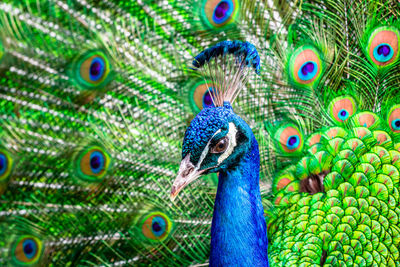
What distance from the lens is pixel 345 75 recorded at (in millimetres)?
1499

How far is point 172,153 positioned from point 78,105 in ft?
1.42

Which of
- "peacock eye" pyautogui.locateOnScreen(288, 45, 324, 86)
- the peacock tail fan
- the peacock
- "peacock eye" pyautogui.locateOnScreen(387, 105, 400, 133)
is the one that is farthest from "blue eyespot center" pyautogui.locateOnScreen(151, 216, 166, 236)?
"peacock eye" pyautogui.locateOnScreen(387, 105, 400, 133)

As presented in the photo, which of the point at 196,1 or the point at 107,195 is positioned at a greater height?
the point at 196,1

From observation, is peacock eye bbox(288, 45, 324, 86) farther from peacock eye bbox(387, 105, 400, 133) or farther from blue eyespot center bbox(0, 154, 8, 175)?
blue eyespot center bbox(0, 154, 8, 175)

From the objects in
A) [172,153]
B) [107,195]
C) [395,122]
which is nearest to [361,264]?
[395,122]

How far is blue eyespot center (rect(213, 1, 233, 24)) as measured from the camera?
4.95 feet

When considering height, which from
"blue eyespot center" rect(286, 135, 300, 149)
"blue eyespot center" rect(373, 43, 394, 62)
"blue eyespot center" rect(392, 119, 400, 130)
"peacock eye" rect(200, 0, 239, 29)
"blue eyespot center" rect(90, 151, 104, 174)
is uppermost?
"peacock eye" rect(200, 0, 239, 29)

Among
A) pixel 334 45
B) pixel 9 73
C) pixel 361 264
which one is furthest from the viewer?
pixel 9 73

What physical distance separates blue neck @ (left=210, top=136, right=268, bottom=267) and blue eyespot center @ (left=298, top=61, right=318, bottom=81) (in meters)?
0.61

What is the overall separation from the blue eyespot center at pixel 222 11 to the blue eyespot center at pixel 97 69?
1.59 ft

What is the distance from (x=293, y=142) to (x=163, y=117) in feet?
1.71

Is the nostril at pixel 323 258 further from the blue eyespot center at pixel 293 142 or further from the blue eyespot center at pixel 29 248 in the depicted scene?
the blue eyespot center at pixel 29 248

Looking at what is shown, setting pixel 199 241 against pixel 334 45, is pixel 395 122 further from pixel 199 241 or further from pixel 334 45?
pixel 199 241

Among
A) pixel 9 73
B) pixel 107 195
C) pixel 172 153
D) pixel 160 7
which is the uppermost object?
pixel 160 7
